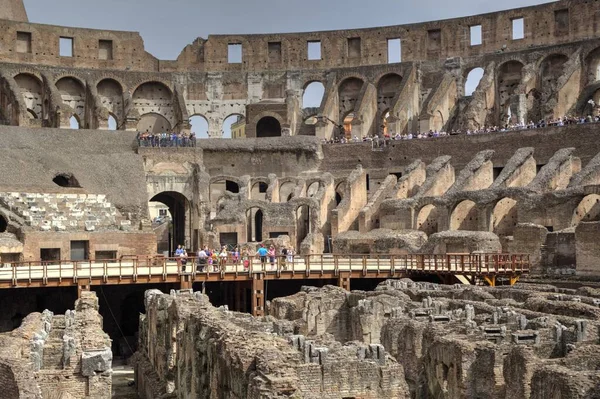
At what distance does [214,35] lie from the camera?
57.2m

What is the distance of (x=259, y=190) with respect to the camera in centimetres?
4922

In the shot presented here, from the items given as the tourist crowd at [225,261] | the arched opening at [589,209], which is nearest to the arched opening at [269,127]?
the tourist crowd at [225,261]

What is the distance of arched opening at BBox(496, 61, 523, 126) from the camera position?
169 ft

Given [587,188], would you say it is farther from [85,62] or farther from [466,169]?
[85,62]

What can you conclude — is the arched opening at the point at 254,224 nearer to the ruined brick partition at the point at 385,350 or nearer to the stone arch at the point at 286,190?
the stone arch at the point at 286,190

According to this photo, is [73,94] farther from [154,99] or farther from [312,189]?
[312,189]

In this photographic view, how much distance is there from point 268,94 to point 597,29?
2099 cm

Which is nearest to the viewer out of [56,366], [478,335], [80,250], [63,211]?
[56,366]

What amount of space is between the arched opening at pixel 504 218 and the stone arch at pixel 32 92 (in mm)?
29760

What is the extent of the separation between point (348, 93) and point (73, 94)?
58.7 ft

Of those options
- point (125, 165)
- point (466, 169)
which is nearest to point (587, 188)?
point (466, 169)

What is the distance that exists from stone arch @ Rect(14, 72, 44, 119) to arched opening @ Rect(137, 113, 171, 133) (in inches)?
263

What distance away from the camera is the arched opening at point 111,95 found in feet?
180

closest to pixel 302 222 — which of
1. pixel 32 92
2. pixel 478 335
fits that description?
pixel 32 92
